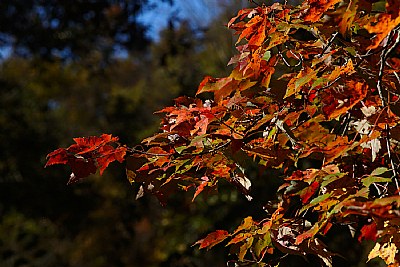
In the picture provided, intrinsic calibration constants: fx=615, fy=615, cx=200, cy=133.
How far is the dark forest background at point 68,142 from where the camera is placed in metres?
4.29

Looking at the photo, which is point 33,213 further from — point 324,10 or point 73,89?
point 73,89

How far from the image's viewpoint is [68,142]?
7867 millimetres

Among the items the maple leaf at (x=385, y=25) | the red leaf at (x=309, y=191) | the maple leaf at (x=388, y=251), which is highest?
the maple leaf at (x=385, y=25)

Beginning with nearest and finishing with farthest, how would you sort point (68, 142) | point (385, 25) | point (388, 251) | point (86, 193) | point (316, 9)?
point (385, 25) < point (316, 9) < point (388, 251) < point (86, 193) < point (68, 142)

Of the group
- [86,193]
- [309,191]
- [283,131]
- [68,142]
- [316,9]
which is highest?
[68,142]

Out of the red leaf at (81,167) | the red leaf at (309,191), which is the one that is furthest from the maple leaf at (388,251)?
the red leaf at (81,167)

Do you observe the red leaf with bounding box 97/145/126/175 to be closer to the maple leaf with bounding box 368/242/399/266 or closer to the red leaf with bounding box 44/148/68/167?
the red leaf with bounding box 44/148/68/167

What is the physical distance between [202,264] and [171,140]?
3332 millimetres

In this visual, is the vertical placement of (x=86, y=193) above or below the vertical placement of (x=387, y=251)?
above

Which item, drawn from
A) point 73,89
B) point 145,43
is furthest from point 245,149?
point 73,89

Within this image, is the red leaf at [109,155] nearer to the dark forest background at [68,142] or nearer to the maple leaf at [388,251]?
the maple leaf at [388,251]

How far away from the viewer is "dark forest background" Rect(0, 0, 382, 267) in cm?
429

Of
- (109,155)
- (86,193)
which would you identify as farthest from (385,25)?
(86,193)

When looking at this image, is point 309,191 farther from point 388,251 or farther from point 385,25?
point 385,25
